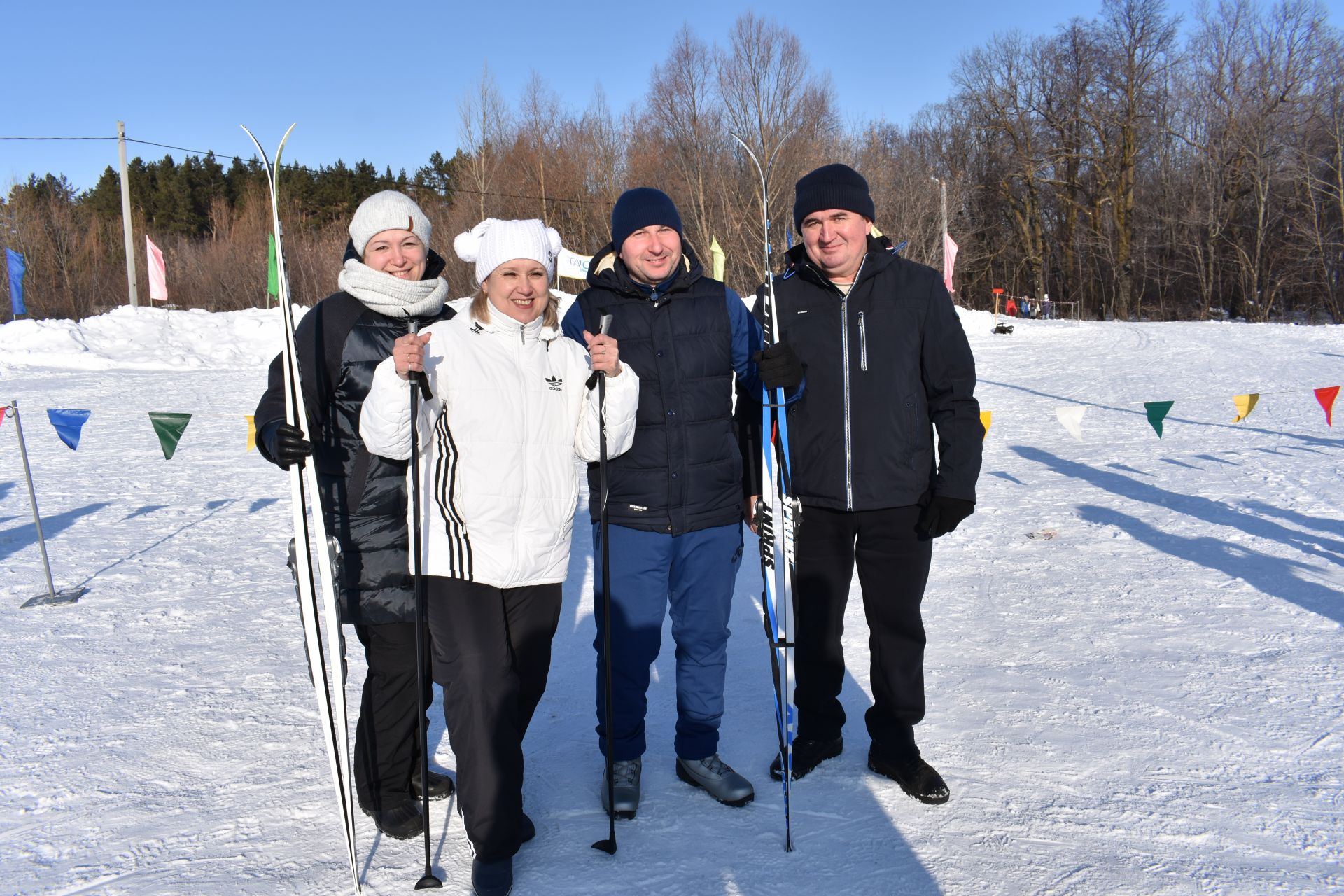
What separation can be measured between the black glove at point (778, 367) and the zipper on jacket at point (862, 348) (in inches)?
8.9

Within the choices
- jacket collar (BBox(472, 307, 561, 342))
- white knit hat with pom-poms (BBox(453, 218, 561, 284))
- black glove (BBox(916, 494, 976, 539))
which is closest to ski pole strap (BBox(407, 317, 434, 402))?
jacket collar (BBox(472, 307, 561, 342))

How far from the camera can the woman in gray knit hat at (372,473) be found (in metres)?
2.67

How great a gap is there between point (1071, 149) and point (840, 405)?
4403 centimetres

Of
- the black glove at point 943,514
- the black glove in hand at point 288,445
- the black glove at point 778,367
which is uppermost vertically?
the black glove at point 778,367

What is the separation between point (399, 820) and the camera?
2.78m

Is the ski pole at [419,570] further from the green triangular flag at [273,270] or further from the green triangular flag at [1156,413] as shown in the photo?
the green triangular flag at [1156,413]

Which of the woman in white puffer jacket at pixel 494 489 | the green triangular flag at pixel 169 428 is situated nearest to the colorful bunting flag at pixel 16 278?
the green triangular flag at pixel 169 428

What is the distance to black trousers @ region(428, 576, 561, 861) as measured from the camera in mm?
2439

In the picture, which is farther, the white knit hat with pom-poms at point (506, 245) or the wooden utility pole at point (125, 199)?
the wooden utility pole at point (125, 199)

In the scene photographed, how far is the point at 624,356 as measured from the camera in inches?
114

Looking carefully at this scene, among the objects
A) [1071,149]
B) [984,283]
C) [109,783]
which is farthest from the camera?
[984,283]

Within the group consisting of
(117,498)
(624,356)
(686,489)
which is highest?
(624,356)

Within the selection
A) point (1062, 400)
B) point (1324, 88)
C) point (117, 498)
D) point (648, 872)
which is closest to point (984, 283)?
point (1324, 88)

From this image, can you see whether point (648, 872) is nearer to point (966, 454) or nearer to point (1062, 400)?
point (966, 454)
